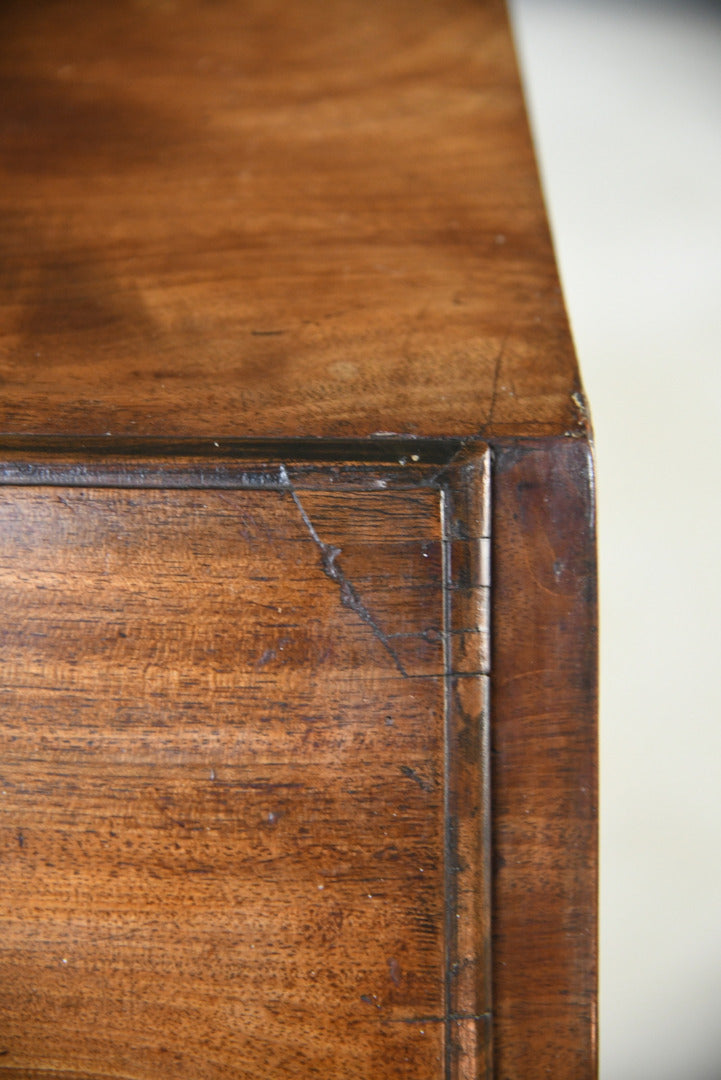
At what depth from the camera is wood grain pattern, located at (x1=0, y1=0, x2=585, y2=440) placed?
364 mm

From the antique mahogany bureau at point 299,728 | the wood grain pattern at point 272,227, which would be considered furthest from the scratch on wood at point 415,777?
the wood grain pattern at point 272,227

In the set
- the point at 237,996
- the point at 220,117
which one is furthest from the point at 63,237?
the point at 237,996

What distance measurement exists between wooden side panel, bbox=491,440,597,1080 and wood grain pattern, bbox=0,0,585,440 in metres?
0.04

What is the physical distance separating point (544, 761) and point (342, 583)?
0.12m

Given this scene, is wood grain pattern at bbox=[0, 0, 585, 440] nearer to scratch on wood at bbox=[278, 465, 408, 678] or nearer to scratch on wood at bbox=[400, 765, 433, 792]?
scratch on wood at bbox=[278, 465, 408, 678]

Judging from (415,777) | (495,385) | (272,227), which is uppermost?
(272,227)

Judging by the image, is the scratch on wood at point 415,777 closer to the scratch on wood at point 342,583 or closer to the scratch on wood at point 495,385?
the scratch on wood at point 342,583

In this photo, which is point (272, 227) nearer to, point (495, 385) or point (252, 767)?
point (495, 385)

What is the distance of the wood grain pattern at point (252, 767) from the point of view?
1.12ft

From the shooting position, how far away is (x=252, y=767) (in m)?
0.34

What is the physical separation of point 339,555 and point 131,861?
0.16 meters

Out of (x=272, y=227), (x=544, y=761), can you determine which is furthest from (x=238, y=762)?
(x=272, y=227)

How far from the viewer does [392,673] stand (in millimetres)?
342

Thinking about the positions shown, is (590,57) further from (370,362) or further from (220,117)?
(370,362)
